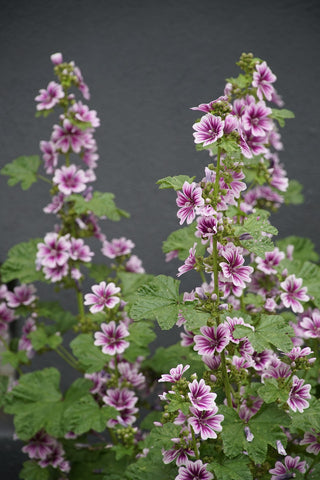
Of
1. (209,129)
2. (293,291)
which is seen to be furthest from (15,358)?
(209,129)

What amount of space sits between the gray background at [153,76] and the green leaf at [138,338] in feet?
3.23

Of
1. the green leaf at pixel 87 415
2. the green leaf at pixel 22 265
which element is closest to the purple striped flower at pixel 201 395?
Answer: the green leaf at pixel 87 415

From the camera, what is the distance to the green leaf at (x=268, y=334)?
1.26 meters

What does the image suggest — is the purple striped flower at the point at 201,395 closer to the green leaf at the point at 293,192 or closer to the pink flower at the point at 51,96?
the pink flower at the point at 51,96

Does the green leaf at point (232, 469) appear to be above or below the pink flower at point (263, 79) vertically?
below

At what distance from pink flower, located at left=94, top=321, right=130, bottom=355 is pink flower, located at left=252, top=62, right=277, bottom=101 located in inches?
25.8

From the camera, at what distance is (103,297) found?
Answer: 5.74ft

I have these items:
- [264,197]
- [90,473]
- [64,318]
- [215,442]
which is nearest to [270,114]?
[264,197]

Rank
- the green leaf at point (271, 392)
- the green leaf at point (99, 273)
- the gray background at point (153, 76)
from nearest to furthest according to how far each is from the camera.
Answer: the green leaf at point (271, 392) → the green leaf at point (99, 273) → the gray background at point (153, 76)

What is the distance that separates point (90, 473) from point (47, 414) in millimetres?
257

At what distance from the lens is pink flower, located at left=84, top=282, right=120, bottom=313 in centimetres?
173

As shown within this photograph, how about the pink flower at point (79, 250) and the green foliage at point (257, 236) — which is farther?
the pink flower at point (79, 250)

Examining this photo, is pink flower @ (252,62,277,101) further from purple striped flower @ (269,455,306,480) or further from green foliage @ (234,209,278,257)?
purple striped flower @ (269,455,306,480)

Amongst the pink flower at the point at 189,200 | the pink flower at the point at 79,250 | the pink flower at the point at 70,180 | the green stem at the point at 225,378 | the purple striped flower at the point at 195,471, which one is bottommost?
the purple striped flower at the point at 195,471
